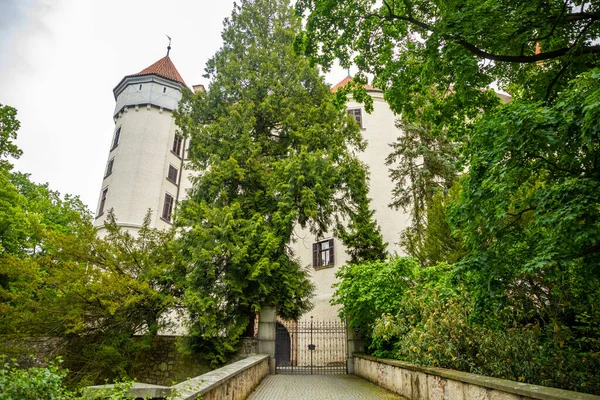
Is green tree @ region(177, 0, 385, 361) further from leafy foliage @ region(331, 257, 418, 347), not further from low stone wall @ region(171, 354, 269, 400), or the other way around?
low stone wall @ region(171, 354, 269, 400)

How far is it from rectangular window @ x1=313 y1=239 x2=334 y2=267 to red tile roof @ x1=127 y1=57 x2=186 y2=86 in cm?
1579

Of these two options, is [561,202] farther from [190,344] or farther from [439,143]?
[439,143]

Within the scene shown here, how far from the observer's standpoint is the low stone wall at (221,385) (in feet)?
13.3

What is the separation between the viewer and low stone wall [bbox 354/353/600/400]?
3.72 m

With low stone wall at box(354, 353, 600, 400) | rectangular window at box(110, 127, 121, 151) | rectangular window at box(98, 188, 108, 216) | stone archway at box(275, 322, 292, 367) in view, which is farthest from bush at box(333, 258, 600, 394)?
rectangular window at box(110, 127, 121, 151)

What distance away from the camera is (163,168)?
25094 millimetres

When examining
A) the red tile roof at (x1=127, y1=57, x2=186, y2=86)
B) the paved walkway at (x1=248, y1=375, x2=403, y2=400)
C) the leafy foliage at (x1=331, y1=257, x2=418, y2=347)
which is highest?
the red tile roof at (x1=127, y1=57, x2=186, y2=86)

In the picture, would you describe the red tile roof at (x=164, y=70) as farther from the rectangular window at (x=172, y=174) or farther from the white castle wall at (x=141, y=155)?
the rectangular window at (x=172, y=174)

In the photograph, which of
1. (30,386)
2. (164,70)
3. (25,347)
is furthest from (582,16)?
(164,70)

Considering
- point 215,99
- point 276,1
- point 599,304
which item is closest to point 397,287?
point 599,304

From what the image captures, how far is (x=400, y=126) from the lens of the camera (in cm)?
2130

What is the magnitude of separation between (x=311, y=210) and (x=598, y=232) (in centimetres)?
905

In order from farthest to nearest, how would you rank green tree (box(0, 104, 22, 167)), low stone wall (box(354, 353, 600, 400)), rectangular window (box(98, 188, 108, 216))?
rectangular window (box(98, 188, 108, 216))
green tree (box(0, 104, 22, 167))
low stone wall (box(354, 353, 600, 400))

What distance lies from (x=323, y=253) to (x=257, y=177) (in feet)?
30.2
